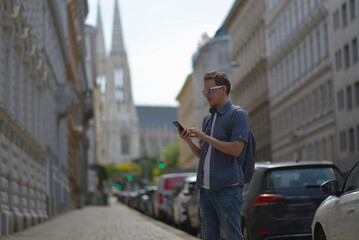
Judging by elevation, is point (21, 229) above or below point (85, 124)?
below

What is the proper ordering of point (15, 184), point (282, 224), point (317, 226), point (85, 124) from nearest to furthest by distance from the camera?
point (317, 226)
point (282, 224)
point (15, 184)
point (85, 124)

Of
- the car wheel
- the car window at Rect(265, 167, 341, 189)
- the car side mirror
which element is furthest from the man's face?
the car window at Rect(265, 167, 341, 189)

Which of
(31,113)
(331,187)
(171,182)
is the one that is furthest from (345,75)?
(331,187)

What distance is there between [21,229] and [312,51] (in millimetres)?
33662

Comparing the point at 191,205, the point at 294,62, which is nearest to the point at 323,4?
the point at 294,62

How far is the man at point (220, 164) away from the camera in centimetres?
664

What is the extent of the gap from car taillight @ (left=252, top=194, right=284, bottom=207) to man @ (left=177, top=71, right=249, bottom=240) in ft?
17.3

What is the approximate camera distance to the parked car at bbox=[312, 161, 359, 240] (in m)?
8.16

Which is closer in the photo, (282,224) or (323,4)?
(282,224)

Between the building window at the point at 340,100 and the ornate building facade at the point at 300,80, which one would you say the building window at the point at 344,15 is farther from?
the building window at the point at 340,100

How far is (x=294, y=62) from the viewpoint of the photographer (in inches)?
Result: 2235

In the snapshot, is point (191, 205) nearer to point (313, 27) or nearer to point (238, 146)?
point (238, 146)

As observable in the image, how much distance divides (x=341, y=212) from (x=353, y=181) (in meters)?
0.34

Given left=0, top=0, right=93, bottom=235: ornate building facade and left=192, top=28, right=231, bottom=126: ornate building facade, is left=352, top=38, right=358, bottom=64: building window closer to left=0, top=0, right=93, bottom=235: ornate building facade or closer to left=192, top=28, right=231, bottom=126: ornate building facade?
left=0, top=0, right=93, bottom=235: ornate building facade
